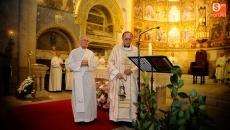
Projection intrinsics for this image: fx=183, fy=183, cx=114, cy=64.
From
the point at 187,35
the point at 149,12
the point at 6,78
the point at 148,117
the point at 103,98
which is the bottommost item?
the point at 103,98

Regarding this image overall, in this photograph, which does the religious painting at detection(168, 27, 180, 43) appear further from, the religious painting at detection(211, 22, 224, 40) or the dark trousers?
the dark trousers

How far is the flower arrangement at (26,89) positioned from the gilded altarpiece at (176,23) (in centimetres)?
842

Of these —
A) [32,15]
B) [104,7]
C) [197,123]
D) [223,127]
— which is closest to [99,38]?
[104,7]

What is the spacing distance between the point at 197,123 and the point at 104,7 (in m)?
11.4

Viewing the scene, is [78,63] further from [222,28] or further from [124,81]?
[222,28]

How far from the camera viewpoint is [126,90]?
392cm

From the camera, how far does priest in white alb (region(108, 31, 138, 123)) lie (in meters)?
3.83

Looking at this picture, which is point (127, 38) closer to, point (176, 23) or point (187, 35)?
point (187, 35)

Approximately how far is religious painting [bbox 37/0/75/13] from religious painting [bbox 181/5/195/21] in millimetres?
8442

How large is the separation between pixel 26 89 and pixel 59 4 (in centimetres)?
506

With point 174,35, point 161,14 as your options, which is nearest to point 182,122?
point 174,35

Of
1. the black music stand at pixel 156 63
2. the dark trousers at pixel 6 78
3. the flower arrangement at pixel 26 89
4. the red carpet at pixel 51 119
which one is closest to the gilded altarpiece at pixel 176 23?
the flower arrangement at pixel 26 89

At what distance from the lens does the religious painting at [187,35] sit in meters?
13.5

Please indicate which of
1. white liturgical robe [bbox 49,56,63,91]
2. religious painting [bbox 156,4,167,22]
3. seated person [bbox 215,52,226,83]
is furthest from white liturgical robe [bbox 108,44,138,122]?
religious painting [bbox 156,4,167,22]
